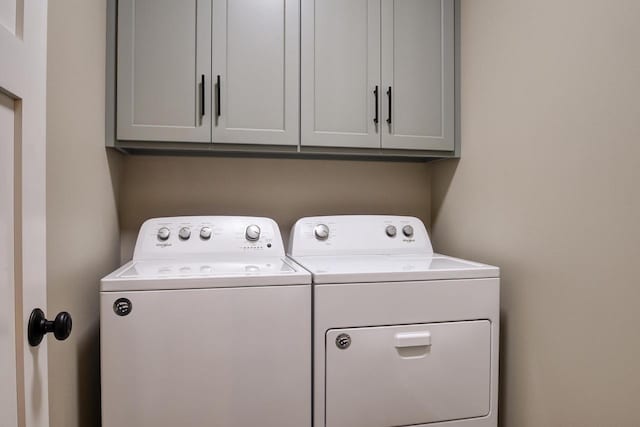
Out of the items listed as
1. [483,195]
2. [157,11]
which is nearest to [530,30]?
[483,195]

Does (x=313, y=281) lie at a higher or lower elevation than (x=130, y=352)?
higher

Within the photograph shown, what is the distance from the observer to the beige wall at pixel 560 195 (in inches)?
40.6

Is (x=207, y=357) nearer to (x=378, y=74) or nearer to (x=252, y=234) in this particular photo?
(x=252, y=234)

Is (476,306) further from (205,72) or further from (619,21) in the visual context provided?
(205,72)

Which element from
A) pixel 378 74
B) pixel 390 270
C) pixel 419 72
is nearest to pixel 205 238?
pixel 390 270

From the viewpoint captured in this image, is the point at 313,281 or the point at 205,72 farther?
the point at 205,72

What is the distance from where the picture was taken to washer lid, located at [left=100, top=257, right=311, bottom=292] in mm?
1123

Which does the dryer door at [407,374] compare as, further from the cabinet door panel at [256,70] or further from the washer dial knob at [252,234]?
the cabinet door panel at [256,70]

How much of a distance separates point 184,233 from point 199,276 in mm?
490

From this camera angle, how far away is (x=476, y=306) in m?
1.34

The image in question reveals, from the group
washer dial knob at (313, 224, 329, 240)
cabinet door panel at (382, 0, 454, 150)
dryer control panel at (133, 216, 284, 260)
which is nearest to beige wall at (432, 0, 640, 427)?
cabinet door panel at (382, 0, 454, 150)

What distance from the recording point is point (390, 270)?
130 centimetres

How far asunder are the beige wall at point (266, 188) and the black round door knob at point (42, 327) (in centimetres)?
107

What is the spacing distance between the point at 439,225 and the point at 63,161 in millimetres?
1606
